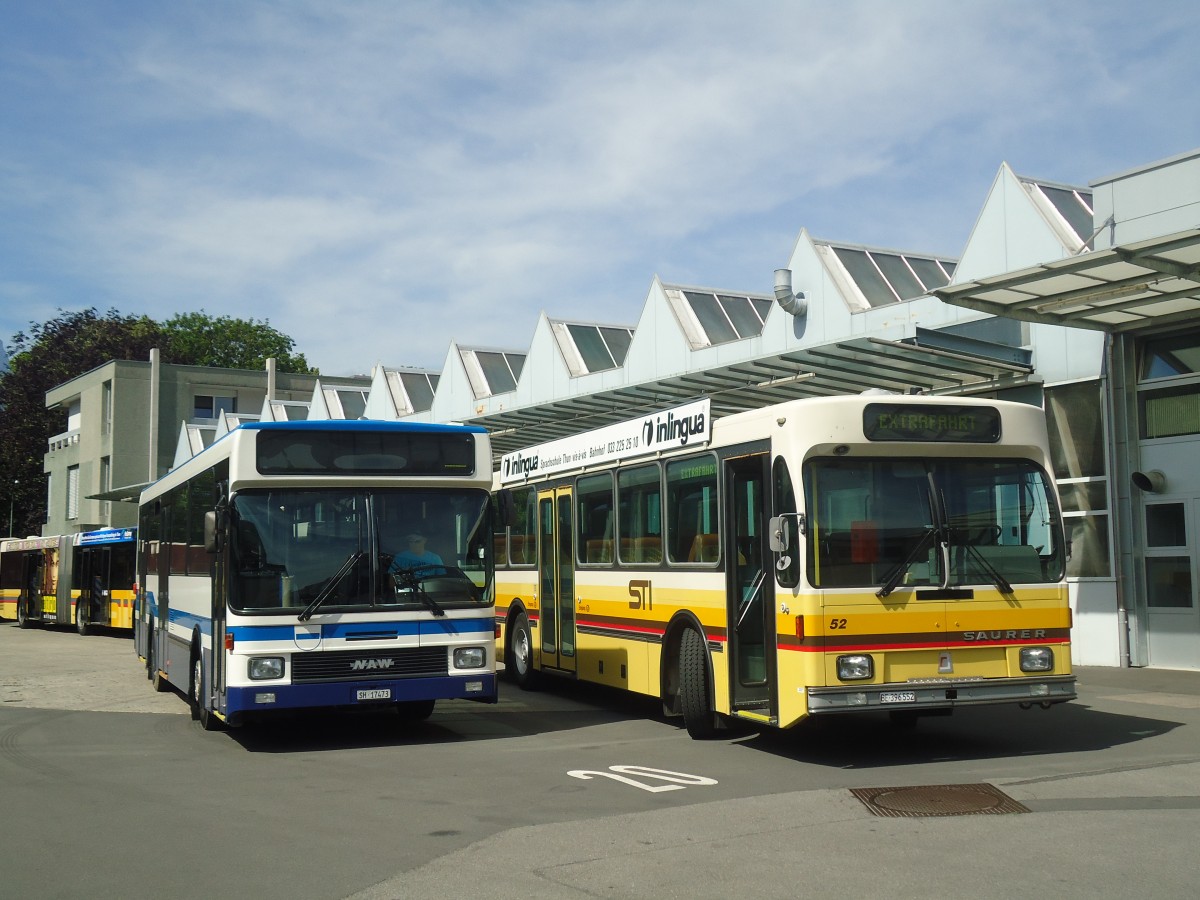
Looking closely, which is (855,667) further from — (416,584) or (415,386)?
(415,386)

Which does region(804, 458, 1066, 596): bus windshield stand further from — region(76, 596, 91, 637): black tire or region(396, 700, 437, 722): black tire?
region(76, 596, 91, 637): black tire

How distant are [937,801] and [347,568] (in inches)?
220

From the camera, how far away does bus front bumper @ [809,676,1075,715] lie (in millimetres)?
9766

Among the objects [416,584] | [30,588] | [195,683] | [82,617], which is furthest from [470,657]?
[30,588]

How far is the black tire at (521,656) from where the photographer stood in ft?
55.0

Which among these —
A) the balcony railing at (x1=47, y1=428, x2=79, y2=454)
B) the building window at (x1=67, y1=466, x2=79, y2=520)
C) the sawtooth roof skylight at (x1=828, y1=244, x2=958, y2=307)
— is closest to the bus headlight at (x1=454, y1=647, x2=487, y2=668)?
the sawtooth roof skylight at (x1=828, y1=244, x2=958, y2=307)

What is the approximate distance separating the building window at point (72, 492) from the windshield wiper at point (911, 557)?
62741mm

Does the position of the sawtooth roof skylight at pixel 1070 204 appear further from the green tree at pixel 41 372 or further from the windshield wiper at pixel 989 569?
the green tree at pixel 41 372

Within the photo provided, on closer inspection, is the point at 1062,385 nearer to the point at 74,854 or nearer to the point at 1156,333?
the point at 1156,333

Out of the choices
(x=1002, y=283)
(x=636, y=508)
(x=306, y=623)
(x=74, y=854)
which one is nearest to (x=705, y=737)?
(x=636, y=508)

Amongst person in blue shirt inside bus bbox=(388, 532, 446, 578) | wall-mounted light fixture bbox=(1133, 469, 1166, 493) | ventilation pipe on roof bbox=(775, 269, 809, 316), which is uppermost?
ventilation pipe on roof bbox=(775, 269, 809, 316)

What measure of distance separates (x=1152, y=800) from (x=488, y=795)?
4533 millimetres

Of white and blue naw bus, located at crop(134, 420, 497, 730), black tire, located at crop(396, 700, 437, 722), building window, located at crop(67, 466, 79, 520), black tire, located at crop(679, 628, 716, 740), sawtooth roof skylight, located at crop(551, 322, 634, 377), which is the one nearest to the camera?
white and blue naw bus, located at crop(134, 420, 497, 730)

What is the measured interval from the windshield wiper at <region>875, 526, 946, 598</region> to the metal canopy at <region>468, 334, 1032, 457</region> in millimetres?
6024
